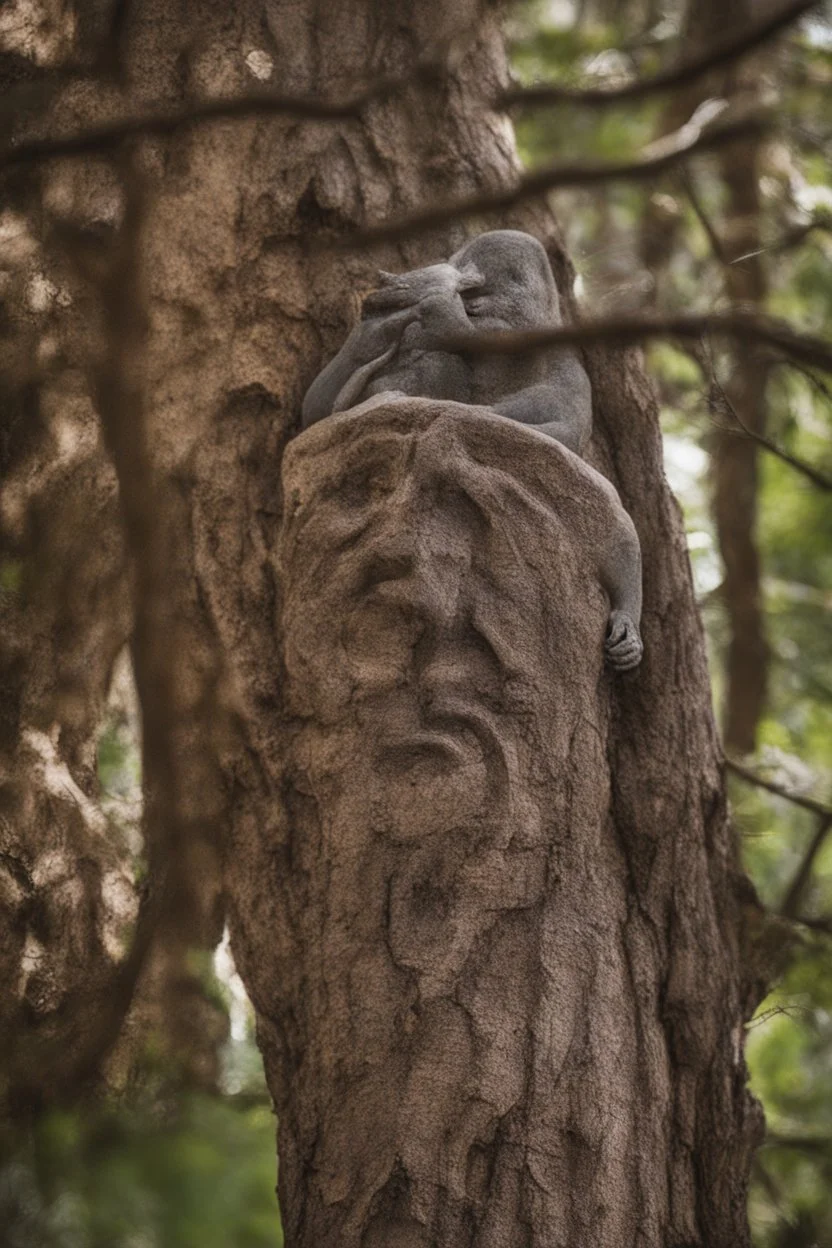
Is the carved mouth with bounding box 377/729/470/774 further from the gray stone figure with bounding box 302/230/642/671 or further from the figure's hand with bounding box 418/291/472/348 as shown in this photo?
the figure's hand with bounding box 418/291/472/348

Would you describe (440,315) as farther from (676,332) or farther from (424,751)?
(676,332)

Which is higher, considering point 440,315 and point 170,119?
point 440,315

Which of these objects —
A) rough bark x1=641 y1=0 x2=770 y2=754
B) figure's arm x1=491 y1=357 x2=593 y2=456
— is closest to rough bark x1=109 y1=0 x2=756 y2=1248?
figure's arm x1=491 y1=357 x2=593 y2=456

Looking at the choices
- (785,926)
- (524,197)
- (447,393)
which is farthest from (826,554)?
(524,197)

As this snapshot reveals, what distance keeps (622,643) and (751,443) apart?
3573mm

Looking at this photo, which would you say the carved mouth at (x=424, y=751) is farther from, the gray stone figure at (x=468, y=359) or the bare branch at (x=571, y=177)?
the bare branch at (x=571, y=177)

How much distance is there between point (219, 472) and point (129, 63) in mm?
1667

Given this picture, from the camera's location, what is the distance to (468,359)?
461 cm

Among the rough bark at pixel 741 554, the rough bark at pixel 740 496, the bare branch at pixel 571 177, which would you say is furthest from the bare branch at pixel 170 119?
the rough bark at pixel 741 554

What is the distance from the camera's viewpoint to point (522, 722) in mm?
4039

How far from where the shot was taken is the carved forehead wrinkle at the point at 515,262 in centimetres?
470

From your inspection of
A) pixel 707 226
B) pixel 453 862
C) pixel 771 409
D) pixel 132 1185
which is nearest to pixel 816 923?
pixel 453 862

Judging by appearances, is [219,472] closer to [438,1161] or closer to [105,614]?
[105,614]

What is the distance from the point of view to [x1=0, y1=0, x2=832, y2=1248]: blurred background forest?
206 inches
